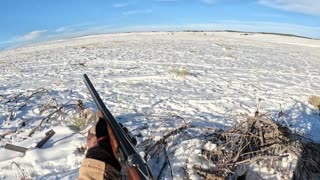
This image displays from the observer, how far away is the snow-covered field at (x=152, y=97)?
4555mm

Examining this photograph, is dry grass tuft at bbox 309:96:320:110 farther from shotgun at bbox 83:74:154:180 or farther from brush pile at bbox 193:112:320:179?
shotgun at bbox 83:74:154:180

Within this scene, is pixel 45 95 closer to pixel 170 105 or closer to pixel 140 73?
pixel 170 105

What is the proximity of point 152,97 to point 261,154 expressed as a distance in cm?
356

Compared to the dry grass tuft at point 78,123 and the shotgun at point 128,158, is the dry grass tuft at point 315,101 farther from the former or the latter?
the shotgun at point 128,158

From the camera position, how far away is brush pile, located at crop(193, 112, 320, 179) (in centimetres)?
412

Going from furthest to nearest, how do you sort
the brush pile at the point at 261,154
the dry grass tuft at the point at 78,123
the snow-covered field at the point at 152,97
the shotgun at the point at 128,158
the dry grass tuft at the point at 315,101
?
the dry grass tuft at the point at 315,101
the dry grass tuft at the point at 78,123
the snow-covered field at the point at 152,97
the brush pile at the point at 261,154
the shotgun at the point at 128,158

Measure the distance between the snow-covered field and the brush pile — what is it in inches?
13.2

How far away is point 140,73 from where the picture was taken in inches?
425

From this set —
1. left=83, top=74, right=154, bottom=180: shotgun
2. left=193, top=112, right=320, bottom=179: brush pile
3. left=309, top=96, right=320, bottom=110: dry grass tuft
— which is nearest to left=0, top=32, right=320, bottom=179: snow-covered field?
left=309, top=96, right=320, bottom=110: dry grass tuft

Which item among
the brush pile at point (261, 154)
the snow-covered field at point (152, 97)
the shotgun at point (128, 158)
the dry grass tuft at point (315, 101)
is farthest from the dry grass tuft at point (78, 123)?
the dry grass tuft at point (315, 101)

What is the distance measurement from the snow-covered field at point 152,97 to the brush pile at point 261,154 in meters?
0.34

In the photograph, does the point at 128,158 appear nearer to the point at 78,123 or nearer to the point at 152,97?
the point at 78,123

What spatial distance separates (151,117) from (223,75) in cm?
535

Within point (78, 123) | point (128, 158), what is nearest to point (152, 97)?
point (78, 123)
